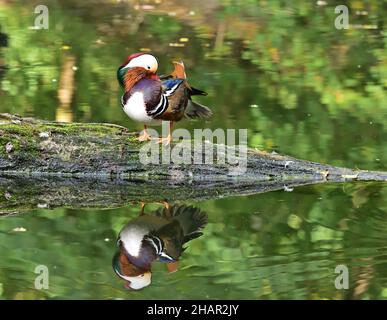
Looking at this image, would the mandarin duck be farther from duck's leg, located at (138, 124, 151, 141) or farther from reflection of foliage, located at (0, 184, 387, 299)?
reflection of foliage, located at (0, 184, 387, 299)

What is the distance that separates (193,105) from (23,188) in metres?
1.48

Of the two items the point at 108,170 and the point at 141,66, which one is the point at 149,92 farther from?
the point at 108,170

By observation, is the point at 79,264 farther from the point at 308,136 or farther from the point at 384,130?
the point at 384,130

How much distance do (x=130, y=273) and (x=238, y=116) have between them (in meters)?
4.12

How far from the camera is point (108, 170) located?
23.8 feet

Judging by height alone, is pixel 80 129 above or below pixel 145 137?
above

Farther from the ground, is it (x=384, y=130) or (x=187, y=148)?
(x=384, y=130)

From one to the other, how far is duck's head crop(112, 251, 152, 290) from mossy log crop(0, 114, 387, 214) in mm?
1351

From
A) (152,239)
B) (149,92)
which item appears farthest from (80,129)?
(152,239)

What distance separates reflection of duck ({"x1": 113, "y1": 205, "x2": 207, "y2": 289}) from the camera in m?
5.61

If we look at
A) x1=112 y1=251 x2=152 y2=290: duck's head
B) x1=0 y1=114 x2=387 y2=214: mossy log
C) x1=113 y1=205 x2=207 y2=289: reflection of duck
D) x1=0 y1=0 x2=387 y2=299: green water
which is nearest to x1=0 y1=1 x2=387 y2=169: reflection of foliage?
x1=0 y1=0 x2=387 y2=299: green water

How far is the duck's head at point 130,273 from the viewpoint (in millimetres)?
5391

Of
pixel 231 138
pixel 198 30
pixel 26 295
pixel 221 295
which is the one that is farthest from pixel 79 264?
pixel 198 30

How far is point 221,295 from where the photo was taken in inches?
206
